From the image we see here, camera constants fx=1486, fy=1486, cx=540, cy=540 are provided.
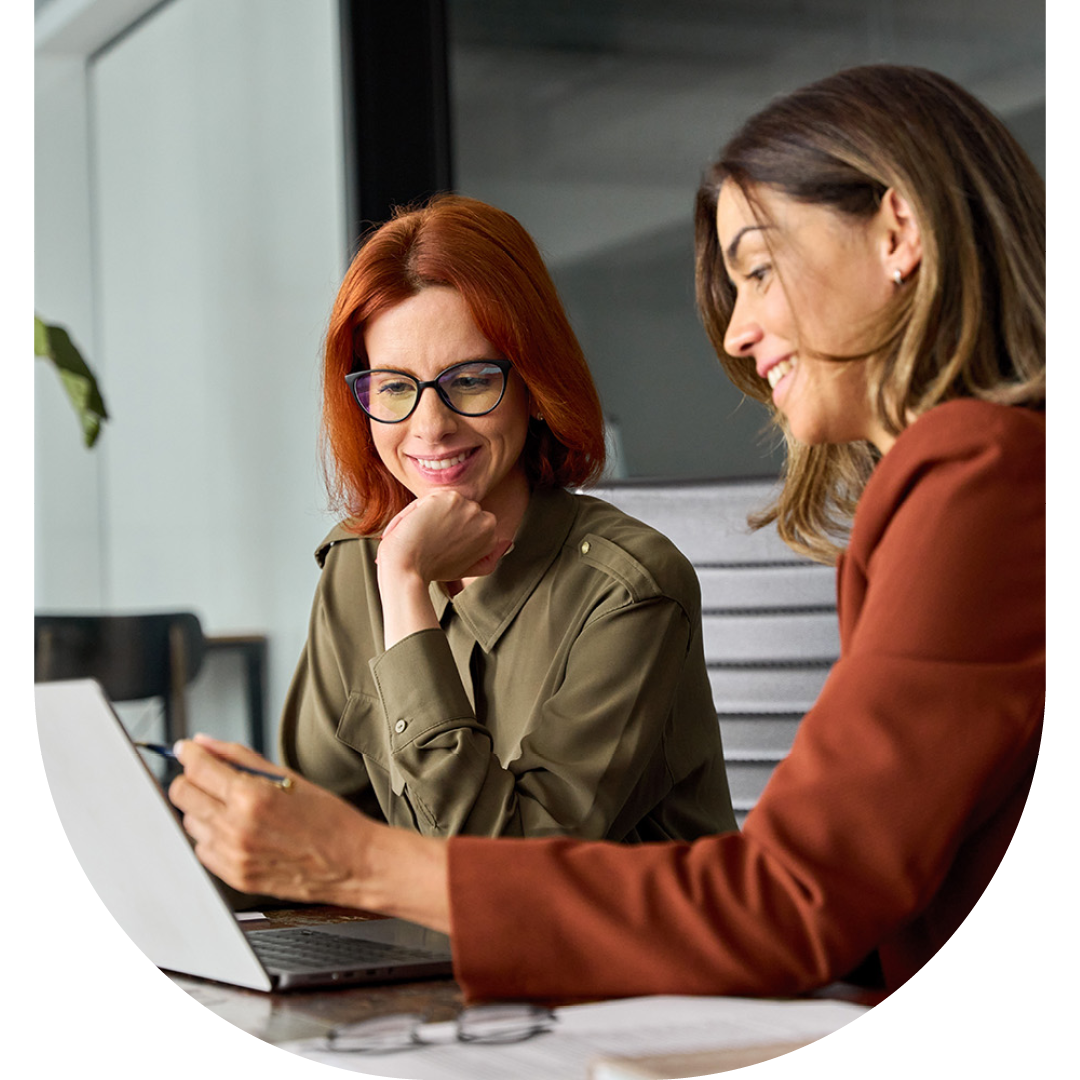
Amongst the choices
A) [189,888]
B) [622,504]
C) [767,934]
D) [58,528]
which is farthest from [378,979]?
[58,528]

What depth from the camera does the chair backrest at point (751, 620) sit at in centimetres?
177

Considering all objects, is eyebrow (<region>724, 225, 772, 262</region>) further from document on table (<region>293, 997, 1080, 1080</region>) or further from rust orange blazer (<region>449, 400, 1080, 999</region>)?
document on table (<region>293, 997, 1080, 1080</region>)

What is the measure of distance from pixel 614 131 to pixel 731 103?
31 centimetres

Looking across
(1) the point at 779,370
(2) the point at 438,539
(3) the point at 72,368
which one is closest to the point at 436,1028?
(1) the point at 779,370

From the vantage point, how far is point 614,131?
3.67m

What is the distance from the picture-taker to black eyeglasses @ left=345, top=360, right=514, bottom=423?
1.50 meters

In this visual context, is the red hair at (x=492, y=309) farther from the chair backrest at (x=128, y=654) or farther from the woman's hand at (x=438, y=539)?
the chair backrest at (x=128, y=654)

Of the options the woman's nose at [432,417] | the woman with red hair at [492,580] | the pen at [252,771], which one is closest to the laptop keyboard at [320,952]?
the pen at [252,771]

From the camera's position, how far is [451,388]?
150 cm

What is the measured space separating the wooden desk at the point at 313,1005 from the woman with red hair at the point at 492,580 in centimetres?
38

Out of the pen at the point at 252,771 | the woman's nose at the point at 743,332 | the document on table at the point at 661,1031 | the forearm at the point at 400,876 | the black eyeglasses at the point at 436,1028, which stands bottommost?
the black eyeglasses at the point at 436,1028

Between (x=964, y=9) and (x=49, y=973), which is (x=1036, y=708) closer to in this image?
(x=49, y=973)

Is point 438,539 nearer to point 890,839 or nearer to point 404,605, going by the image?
point 404,605

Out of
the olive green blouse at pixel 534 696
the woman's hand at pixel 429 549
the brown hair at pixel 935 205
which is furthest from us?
the woman's hand at pixel 429 549
